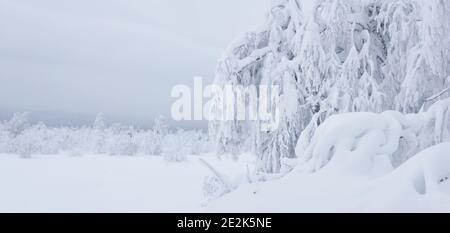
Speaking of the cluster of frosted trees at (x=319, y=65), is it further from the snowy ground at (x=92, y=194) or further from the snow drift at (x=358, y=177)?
the snow drift at (x=358, y=177)

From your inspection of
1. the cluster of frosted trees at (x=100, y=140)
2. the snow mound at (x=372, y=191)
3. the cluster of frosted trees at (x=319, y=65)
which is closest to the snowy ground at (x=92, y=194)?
the cluster of frosted trees at (x=319, y=65)

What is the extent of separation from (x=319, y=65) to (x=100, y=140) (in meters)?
58.0

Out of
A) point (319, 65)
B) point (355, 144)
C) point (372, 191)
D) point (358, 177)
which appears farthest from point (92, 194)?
point (372, 191)

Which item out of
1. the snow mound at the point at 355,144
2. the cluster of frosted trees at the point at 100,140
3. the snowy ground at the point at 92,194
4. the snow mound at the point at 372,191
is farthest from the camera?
the cluster of frosted trees at the point at 100,140

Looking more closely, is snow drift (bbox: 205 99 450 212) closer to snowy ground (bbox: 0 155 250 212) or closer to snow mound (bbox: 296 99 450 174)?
snow mound (bbox: 296 99 450 174)

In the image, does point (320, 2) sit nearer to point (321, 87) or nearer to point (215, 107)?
point (321, 87)

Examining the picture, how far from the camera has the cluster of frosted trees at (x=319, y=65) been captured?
831 cm

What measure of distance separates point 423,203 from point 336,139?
3.25 ft

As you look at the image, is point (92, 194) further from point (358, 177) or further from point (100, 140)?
point (100, 140)

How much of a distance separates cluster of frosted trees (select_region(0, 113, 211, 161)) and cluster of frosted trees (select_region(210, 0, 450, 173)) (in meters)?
35.9

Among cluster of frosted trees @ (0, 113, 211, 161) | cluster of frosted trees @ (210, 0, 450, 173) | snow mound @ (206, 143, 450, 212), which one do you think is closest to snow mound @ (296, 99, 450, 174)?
snow mound @ (206, 143, 450, 212)

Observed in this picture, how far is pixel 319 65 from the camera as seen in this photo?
8.50 meters

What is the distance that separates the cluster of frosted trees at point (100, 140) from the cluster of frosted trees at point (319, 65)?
35.9 meters
